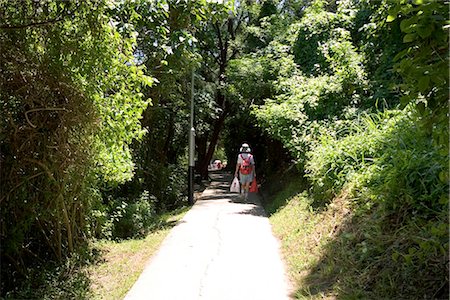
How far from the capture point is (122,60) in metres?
6.38

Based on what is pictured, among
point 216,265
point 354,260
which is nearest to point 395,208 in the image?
point 354,260

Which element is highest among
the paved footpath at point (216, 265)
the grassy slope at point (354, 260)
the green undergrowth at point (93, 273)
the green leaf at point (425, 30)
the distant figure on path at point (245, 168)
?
the green leaf at point (425, 30)

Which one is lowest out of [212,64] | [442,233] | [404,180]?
[442,233]

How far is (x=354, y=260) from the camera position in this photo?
5.01 meters

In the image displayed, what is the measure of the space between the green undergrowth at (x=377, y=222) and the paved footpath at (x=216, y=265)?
38 cm

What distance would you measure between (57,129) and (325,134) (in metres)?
5.41

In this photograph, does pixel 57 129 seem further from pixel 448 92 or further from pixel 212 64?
pixel 212 64

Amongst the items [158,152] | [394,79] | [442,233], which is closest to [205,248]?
[442,233]

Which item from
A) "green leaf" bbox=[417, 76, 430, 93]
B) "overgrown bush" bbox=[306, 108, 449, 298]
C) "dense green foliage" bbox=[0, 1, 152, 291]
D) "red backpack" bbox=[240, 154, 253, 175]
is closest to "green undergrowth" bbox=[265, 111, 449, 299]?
"overgrown bush" bbox=[306, 108, 449, 298]

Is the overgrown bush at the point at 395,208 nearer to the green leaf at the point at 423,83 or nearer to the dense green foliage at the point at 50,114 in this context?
the green leaf at the point at 423,83

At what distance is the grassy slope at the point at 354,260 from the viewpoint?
3955 millimetres

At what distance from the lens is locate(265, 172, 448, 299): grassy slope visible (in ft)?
13.0

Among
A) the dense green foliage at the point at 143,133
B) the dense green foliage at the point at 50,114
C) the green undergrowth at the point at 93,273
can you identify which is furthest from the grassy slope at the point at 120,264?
the dense green foliage at the point at 50,114

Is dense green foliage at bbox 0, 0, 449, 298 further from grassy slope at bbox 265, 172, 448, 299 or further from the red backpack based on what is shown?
the red backpack
